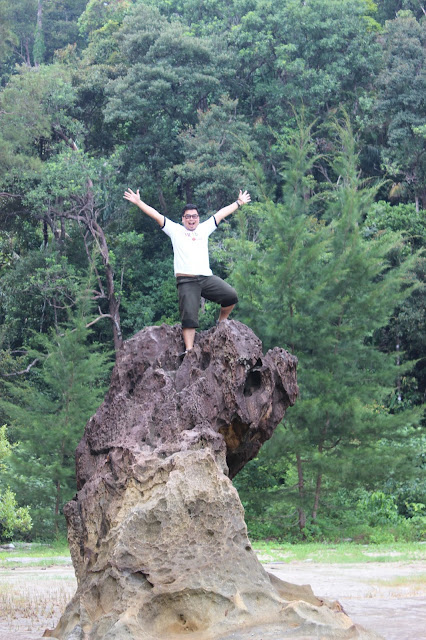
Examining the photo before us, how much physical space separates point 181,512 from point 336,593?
138 inches

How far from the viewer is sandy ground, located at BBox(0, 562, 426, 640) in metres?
6.82

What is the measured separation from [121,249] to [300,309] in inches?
608

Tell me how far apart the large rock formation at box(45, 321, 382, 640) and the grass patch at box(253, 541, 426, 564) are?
587 centimetres

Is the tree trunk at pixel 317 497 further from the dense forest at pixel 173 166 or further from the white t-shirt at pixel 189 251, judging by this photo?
the white t-shirt at pixel 189 251

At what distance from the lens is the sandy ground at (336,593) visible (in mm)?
6820

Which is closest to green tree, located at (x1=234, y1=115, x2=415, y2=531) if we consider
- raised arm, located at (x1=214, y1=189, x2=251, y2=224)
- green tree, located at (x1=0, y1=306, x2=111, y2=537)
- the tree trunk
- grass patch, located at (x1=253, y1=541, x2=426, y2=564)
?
the tree trunk

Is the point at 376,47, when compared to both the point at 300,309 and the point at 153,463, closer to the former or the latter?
the point at 300,309

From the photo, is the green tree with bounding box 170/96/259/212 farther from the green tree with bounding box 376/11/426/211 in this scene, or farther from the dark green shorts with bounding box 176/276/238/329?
the dark green shorts with bounding box 176/276/238/329

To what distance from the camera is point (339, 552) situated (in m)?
13.4

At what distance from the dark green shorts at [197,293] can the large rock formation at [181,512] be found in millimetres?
400

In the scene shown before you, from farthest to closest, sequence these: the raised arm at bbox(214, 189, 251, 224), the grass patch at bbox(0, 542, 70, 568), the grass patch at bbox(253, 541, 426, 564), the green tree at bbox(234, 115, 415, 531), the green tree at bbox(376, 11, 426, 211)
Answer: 1. the green tree at bbox(376, 11, 426, 211)
2. the green tree at bbox(234, 115, 415, 531)
3. the grass patch at bbox(0, 542, 70, 568)
4. the grass patch at bbox(253, 541, 426, 564)
5. the raised arm at bbox(214, 189, 251, 224)

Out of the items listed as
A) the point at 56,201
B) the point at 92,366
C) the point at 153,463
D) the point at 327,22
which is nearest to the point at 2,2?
the point at 56,201

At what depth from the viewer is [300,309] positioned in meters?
16.3

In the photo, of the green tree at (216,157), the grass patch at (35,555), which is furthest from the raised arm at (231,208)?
the green tree at (216,157)
